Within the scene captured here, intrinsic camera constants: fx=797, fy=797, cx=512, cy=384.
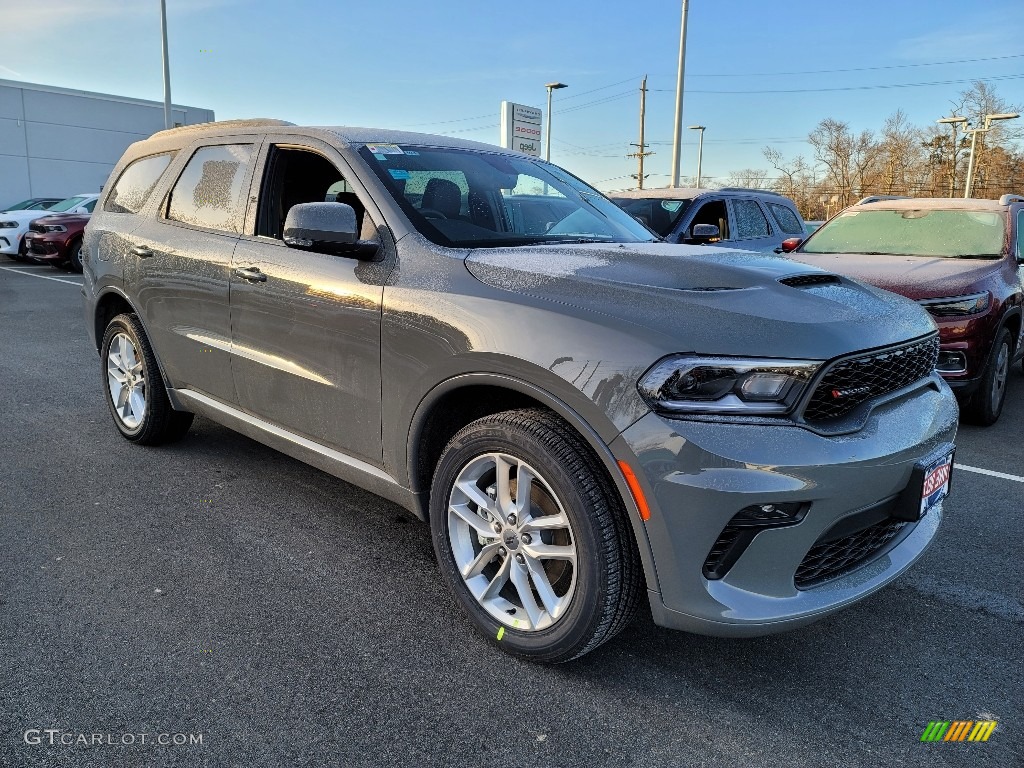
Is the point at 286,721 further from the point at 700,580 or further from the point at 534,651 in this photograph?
the point at 700,580

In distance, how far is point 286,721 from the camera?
2.27 metres

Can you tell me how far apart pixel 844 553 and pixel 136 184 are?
13.8 feet

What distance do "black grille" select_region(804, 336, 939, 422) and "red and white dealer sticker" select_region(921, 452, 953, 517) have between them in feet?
0.90

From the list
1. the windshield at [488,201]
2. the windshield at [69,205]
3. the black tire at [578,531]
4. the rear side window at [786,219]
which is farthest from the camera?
the windshield at [69,205]

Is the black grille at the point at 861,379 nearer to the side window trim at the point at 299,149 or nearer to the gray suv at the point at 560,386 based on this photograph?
the gray suv at the point at 560,386

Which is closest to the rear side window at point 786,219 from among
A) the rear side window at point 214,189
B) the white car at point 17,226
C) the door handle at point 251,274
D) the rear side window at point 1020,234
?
the rear side window at point 1020,234

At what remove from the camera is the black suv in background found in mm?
9312

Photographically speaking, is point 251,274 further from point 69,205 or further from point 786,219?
point 69,205

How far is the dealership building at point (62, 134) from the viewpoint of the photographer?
35.5 m

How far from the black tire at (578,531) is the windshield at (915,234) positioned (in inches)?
211

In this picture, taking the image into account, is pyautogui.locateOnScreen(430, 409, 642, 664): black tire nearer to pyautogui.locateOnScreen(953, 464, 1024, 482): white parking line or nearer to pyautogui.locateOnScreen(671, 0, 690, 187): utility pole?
pyautogui.locateOnScreen(953, 464, 1024, 482): white parking line

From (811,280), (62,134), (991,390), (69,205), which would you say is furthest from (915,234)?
(62,134)

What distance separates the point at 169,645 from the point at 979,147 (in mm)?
59990

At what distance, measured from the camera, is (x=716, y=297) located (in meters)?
2.38
